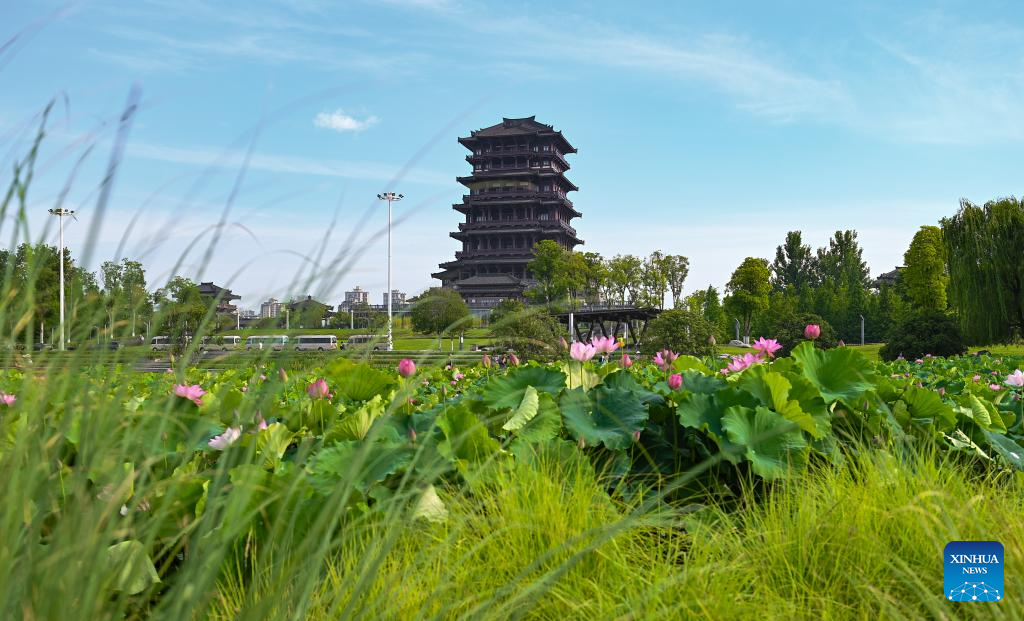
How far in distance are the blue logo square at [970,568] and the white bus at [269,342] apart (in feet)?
5.10

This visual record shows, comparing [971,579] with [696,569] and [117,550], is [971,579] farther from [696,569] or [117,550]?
[117,550]

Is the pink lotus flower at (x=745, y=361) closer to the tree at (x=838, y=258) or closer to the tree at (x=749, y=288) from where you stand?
the tree at (x=749, y=288)

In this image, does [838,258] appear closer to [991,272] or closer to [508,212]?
[508,212]

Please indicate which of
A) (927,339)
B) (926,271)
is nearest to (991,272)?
(927,339)

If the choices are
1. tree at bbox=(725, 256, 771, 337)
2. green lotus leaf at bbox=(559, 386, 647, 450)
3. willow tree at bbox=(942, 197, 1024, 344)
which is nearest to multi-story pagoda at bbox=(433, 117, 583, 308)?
tree at bbox=(725, 256, 771, 337)

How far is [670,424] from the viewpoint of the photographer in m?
2.87

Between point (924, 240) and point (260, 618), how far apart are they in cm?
4146

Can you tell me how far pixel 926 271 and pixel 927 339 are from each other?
55.8ft

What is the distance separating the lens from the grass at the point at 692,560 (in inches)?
63.7

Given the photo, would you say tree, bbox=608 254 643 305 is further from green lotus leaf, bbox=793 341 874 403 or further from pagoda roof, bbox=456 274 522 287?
green lotus leaf, bbox=793 341 874 403

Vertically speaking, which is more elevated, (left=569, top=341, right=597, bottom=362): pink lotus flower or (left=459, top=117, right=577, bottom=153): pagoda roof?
(left=459, top=117, right=577, bottom=153): pagoda roof

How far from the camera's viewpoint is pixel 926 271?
3578cm

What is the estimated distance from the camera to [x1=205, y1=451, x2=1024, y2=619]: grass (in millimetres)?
1617

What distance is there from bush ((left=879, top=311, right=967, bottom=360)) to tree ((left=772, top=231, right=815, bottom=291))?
35972 mm
